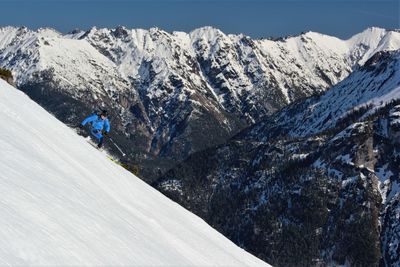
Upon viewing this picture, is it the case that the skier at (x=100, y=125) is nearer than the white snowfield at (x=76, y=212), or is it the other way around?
the white snowfield at (x=76, y=212)

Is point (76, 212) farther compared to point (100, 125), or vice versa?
point (100, 125)

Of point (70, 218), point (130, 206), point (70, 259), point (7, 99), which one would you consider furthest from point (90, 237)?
point (7, 99)

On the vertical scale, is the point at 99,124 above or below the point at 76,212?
above

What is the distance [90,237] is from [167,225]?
681 centimetres

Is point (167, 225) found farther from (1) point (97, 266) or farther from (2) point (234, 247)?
(1) point (97, 266)

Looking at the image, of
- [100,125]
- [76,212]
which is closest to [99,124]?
[100,125]

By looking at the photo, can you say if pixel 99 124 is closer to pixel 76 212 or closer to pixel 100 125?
pixel 100 125

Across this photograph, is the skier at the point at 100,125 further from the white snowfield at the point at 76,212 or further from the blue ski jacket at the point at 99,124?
the white snowfield at the point at 76,212

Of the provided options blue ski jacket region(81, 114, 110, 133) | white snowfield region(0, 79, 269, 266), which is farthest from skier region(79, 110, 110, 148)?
white snowfield region(0, 79, 269, 266)

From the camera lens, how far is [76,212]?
14984 mm

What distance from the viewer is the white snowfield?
39.7 ft

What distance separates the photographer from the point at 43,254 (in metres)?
11.3

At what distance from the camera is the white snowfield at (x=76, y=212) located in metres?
12.1

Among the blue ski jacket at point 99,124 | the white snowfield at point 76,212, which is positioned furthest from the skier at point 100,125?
the white snowfield at point 76,212
